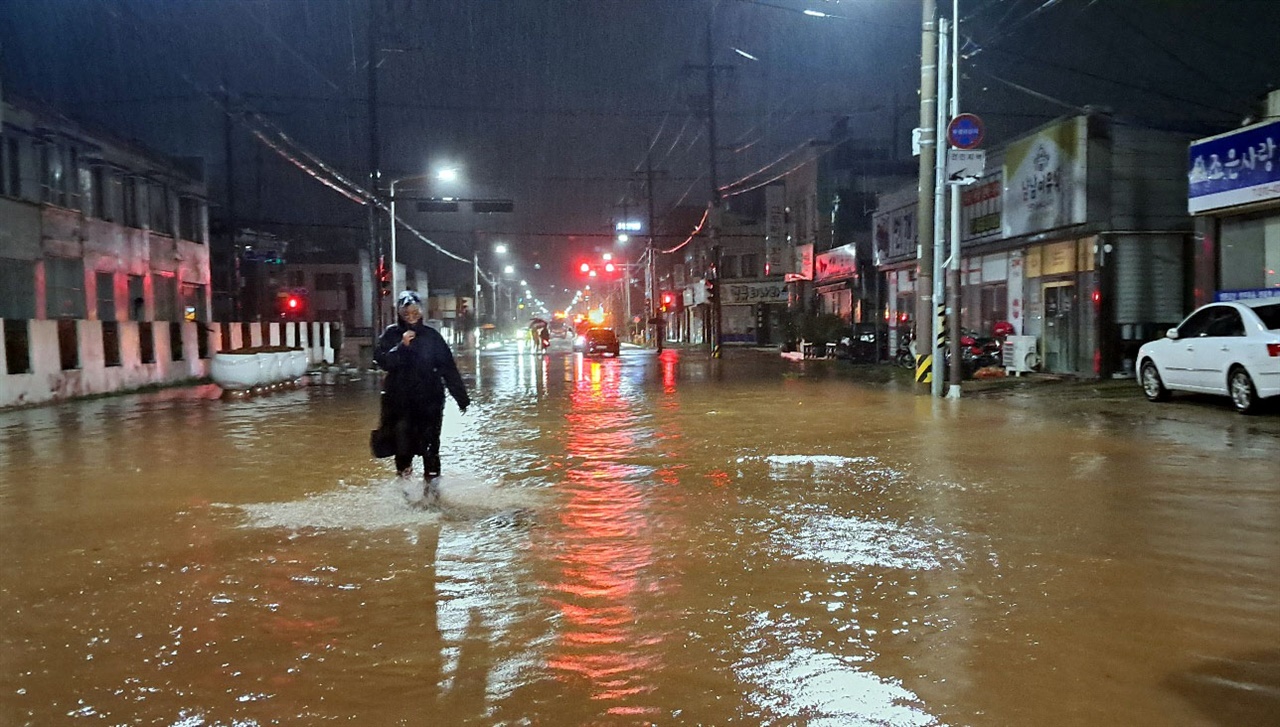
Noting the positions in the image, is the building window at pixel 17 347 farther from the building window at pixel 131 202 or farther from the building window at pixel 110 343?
the building window at pixel 131 202

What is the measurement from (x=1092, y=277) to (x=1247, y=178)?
14.9ft

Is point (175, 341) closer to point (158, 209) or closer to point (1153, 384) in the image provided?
point (158, 209)

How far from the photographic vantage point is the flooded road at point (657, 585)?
4156mm

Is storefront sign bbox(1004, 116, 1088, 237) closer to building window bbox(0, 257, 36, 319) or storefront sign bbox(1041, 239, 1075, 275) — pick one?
storefront sign bbox(1041, 239, 1075, 275)

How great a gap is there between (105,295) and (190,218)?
29.4 feet

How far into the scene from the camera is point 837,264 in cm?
4134

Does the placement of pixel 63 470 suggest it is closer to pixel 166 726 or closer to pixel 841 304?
pixel 166 726

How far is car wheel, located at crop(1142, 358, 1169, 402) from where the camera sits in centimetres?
1619

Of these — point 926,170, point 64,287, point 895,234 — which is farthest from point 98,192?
point 926,170

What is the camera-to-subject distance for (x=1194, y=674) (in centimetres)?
433

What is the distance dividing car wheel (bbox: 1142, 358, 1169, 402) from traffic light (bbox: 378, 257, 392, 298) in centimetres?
2399

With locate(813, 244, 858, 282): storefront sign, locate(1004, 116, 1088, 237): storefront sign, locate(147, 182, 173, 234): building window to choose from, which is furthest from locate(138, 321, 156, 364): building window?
locate(813, 244, 858, 282): storefront sign

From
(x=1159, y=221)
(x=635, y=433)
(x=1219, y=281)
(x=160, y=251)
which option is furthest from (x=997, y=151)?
(x=160, y=251)

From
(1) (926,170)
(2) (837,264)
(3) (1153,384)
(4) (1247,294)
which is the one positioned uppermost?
(1) (926,170)
